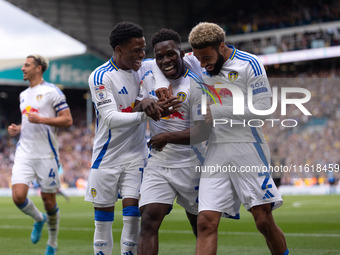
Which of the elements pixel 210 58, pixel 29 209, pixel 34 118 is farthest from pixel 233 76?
pixel 29 209

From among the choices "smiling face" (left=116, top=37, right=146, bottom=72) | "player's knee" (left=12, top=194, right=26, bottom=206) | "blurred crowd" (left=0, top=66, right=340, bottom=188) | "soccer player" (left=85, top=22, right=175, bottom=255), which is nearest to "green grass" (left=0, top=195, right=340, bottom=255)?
"player's knee" (left=12, top=194, right=26, bottom=206)

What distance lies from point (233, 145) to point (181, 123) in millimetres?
523

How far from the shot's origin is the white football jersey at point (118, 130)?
5074mm

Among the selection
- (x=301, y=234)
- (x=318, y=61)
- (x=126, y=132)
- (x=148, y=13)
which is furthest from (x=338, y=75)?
(x=126, y=132)

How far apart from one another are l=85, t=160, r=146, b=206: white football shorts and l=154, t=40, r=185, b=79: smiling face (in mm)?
924

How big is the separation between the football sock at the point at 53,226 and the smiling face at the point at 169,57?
3262 millimetres

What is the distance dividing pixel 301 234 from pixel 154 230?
5379 mm

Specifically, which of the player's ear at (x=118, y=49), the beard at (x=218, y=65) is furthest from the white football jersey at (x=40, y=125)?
Result: the beard at (x=218, y=65)

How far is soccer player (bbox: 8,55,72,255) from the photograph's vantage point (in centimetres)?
734

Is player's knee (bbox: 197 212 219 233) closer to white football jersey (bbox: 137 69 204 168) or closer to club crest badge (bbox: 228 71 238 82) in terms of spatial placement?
white football jersey (bbox: 137 69 204 168)

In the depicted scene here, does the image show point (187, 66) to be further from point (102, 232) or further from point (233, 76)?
point (102, 232)

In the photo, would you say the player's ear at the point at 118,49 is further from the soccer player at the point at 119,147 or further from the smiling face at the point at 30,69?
the smiling face at the point at 30,69

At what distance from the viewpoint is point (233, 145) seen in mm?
4645

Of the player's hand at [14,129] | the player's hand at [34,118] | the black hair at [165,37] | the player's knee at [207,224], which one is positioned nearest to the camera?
the player's knee at [207,224]
